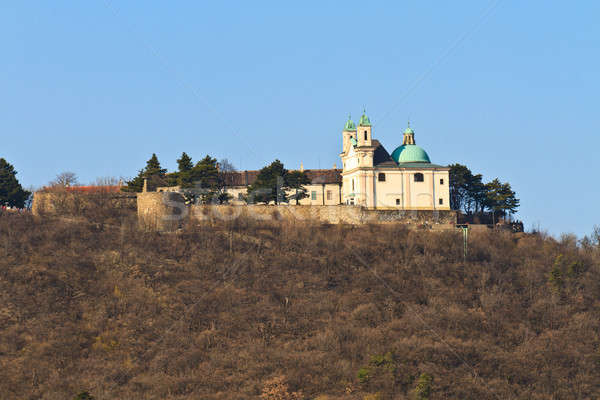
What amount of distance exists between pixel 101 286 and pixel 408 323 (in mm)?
20749

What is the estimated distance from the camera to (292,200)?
83.6 m

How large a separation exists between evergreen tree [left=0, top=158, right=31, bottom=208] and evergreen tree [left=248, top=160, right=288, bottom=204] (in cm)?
2039

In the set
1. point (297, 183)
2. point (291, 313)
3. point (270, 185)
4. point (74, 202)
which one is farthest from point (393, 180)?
point (74, 202)

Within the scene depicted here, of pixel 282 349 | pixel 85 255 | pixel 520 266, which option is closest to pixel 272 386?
pixel 282 349

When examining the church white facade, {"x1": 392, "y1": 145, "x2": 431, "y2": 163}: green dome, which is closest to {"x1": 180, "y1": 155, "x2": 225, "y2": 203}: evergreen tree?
the church white facade

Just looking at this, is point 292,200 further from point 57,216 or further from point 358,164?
point 57,216

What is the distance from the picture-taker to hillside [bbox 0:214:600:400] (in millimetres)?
52406

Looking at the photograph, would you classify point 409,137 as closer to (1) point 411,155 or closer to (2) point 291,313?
(1) point 411,155

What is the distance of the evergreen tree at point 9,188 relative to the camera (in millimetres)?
77938

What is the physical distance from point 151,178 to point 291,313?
27198 millimetres

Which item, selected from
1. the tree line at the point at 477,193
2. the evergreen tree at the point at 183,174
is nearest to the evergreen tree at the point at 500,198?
the tree line at the point at 477,193

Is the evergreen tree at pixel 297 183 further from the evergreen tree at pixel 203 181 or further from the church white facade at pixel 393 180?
the evergreen tree at pixel 203 181

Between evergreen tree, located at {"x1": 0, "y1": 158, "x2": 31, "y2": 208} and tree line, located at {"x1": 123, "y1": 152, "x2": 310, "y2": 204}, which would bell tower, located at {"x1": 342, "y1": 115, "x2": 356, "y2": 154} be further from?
evergreen tree, located at {"x1": 0, "y1": 158, "x2": 31, "y2": 208}

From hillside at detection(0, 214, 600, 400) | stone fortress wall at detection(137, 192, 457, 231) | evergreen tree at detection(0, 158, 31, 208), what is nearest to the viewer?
hillside at detection(0, 214, 600, 400)
